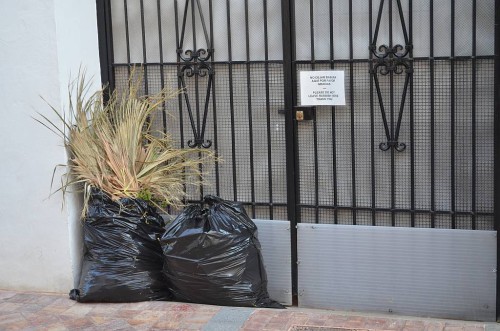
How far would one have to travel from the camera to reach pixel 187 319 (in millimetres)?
5637

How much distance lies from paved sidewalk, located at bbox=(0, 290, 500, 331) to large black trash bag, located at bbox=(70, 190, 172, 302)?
95 millimetres

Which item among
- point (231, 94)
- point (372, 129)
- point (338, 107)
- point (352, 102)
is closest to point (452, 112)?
point (372, 129)

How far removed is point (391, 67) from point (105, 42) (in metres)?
2.28

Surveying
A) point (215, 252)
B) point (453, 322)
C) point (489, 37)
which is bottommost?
point (453, 322)

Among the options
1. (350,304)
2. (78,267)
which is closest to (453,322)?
(350,304)

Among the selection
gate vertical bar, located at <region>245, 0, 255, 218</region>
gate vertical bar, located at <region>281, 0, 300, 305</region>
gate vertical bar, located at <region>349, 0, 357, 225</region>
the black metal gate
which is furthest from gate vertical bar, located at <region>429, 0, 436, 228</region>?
gate vertical bar, located at <region>245, 0, 255, 218</region>

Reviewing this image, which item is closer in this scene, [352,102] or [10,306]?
[352,102]

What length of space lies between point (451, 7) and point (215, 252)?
7.79ft

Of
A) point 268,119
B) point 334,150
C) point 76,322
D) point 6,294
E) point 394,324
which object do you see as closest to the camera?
point 394,324

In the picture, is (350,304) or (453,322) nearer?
(453,322)

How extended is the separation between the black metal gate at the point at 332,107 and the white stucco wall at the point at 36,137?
41 centimetres

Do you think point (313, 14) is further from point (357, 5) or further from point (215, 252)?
point (215, 252)

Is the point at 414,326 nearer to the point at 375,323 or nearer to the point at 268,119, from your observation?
the point at 375,323

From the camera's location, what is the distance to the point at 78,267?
6.28 meters
